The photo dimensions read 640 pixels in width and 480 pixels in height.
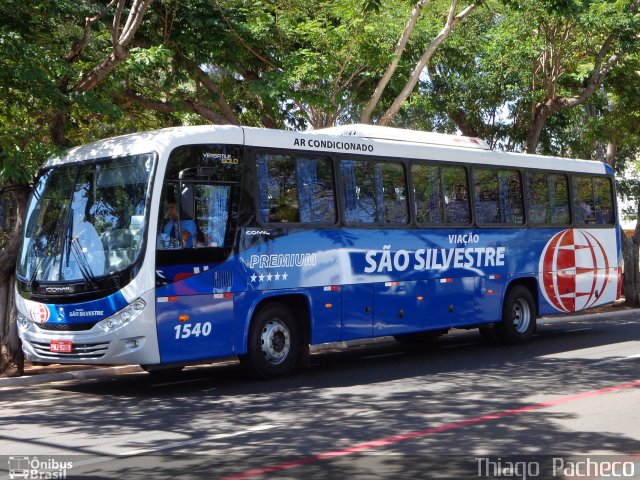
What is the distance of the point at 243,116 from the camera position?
21.3m

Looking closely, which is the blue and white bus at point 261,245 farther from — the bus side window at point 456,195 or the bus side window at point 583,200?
the bus side window at point 583,200

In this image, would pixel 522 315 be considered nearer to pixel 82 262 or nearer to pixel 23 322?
pixel 82 262

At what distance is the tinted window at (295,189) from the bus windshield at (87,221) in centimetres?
180

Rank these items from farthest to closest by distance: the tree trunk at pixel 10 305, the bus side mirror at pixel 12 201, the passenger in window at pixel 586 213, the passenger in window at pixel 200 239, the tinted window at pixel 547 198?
the passenger in window at pixel 586 213, the tinted window at pixel 547 198, the tree trunk at pixel 10 305, the bus side mirror at pixel 12 201, the passenger in window at pixel 200 239

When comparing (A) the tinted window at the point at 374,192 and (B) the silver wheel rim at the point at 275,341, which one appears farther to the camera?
(A) the tinted window at the point at 374,192

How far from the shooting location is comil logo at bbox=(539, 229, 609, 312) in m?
17.5

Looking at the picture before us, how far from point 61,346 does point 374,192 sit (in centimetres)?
535

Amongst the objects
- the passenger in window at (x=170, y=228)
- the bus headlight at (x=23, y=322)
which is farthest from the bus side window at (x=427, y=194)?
the bus headlight at (x=23, y=322)

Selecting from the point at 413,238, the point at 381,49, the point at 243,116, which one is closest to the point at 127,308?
the point at 413,238

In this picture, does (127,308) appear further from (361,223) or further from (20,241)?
(361,223)

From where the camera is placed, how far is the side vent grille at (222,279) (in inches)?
460

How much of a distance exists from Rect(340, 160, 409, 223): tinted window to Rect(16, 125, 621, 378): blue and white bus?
3 centimetres

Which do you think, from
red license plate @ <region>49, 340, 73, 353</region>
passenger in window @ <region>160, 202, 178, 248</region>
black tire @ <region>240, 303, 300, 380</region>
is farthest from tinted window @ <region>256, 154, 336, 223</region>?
red license plate @ <region>49, 340, 73, 353</region>

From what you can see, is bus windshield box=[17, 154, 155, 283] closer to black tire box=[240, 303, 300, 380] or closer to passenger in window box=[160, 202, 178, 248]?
passenger in window box=[160, 202, 178, 248]
